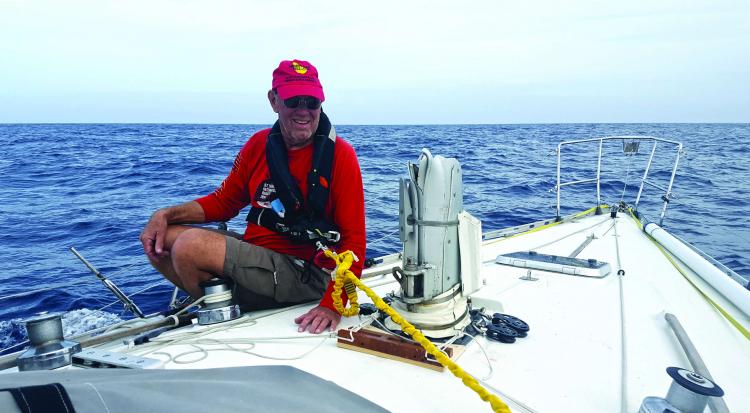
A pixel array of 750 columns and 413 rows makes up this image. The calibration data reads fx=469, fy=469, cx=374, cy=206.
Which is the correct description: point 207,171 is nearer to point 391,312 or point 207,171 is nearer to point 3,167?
point 3,167

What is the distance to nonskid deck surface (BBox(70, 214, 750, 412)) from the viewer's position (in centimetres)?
148

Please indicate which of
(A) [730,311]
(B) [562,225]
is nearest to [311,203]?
(A) [730,311]

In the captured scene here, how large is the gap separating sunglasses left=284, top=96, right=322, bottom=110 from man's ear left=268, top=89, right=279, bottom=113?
0.41 ft

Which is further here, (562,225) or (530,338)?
(562,225)

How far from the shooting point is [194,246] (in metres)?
2.13

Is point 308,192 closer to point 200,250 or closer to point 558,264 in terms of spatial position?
point 200,250

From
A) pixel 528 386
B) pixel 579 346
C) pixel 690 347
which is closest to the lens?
pixel 528 386

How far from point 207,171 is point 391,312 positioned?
37.2ft

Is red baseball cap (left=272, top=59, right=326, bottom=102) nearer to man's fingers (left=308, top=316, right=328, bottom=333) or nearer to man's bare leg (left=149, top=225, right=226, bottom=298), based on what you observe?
man's bare leg (left=149, top=225, right=226, bottom=298)

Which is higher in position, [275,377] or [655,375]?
[275,377]

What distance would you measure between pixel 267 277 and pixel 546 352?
1.26 meters

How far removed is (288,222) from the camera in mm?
2240

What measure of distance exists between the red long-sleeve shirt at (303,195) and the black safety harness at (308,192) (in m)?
0.04

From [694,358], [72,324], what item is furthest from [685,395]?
[72,324]
